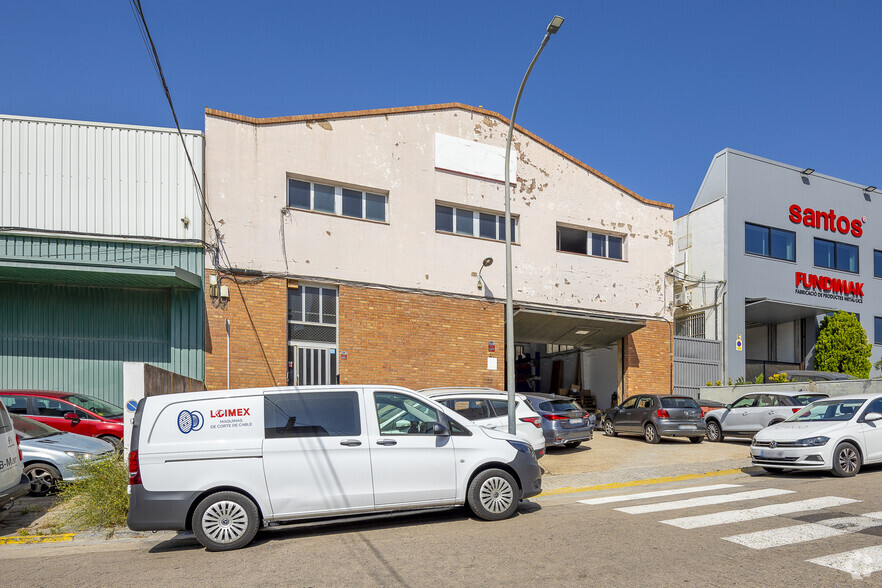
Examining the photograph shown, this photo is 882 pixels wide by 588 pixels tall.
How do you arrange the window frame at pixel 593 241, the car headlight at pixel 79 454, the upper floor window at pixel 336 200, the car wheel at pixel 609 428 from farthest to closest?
1. the window frame at pixel 593 241
2. the car wheel at pixel 609 428
3. the upper floor window at pixel 336 200
4. the car headlight at pixel 79 454

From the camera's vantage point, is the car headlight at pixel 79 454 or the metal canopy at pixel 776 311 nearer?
the car headlight at pixel 79 454

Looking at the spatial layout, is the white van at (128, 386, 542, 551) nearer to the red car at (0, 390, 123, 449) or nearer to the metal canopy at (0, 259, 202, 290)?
the red car at (0, 390, 123, 449)

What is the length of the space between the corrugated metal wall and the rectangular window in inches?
377

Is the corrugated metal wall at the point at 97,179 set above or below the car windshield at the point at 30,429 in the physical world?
above

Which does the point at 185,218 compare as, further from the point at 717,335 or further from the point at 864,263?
the point at 864,263

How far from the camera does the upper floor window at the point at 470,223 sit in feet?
63.5

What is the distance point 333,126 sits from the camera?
18016mm

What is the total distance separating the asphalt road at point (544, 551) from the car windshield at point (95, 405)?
6.86 meters

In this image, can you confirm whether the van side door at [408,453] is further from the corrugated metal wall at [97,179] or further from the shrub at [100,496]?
the corrugated metal wall at [97,179]

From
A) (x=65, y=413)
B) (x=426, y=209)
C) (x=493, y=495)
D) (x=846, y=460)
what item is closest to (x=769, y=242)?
(x=426, y=209)

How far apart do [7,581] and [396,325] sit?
12.3m

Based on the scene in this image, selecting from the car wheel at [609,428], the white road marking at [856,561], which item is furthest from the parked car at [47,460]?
the car wheel at [609,428]

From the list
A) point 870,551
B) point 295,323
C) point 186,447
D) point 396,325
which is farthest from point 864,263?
point 186,447

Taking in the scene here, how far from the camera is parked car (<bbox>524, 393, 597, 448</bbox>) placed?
15.2 metres
